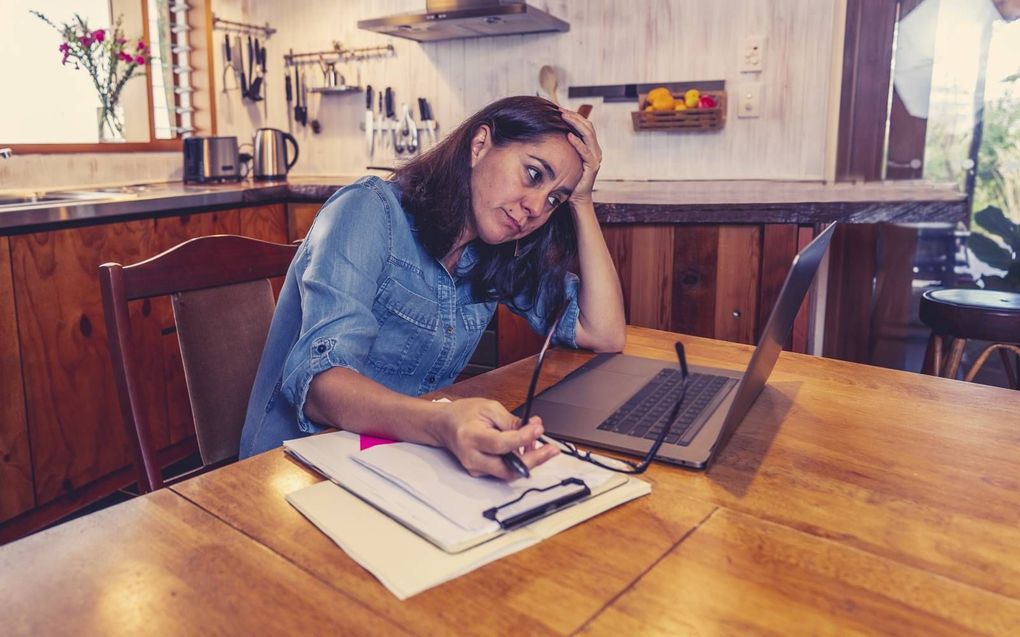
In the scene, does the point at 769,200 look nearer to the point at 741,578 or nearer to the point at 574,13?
the point at 574,13

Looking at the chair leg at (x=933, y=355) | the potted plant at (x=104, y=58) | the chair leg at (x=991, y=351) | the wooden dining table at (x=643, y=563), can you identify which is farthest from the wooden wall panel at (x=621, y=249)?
the potted plant at (x=104, y=58)

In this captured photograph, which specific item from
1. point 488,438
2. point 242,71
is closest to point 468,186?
point 488,438

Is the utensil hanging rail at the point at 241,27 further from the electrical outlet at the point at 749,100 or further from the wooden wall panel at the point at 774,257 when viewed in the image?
the wooden wall panel at the point at 774,257

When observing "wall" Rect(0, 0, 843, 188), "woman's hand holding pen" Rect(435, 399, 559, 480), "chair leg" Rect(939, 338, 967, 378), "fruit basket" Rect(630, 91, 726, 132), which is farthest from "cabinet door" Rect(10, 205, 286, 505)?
"chair leg" Rect(939, 338, 967, 378)

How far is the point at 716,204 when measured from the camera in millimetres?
2240

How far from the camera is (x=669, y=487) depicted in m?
0.78

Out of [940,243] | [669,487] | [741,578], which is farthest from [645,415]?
[940,243]

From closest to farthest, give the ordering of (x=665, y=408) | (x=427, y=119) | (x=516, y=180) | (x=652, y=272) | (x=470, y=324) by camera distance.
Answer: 1. (x=665, y=408)
2. (x=516, y=180)
3. (x=470, y=324)
4. (x=652, y=272)
5. (x=427, y=119)

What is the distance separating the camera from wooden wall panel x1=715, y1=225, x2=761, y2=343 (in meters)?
2.26

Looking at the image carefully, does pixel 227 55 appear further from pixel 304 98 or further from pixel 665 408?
pixel 665 408

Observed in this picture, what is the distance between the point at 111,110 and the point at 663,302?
2.30m

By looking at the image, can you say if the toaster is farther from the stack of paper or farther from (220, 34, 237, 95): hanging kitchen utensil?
the stack of paper

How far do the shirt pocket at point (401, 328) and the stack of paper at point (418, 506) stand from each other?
0.40m

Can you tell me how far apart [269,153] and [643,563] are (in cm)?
310
